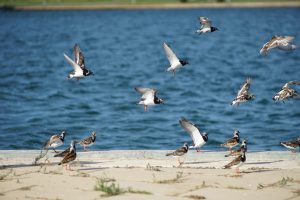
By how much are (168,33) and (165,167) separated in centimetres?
9427

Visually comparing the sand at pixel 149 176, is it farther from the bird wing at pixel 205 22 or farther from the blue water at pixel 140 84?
the blue water at pixel 140 84

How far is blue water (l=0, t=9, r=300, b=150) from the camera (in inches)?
1222

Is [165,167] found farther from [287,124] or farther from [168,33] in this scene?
[168,33]

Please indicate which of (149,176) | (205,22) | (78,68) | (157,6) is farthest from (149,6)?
(149,176)

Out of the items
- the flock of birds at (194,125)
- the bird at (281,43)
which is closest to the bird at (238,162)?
the flock of birds at (194,125)

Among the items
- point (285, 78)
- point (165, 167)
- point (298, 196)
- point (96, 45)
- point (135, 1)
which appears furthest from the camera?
point (135, 1)

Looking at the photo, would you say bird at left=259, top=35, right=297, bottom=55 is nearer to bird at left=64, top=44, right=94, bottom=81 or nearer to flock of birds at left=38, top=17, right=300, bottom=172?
flock of birds at left=38, top=17, right=300, bottom=172

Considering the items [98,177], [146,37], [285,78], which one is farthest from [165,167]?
[146,37]

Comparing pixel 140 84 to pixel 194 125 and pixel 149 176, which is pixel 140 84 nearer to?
pixel 194 125

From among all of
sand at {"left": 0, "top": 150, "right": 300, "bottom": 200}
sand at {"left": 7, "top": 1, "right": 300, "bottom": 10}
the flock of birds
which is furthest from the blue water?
sand at {"left": 7, "top": 1, "right": 300, "bottom": 10}

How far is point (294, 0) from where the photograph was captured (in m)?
165

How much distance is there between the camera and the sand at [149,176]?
13000mm

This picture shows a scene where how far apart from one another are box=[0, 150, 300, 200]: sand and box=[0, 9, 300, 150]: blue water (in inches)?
422

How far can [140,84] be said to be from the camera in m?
50.4
